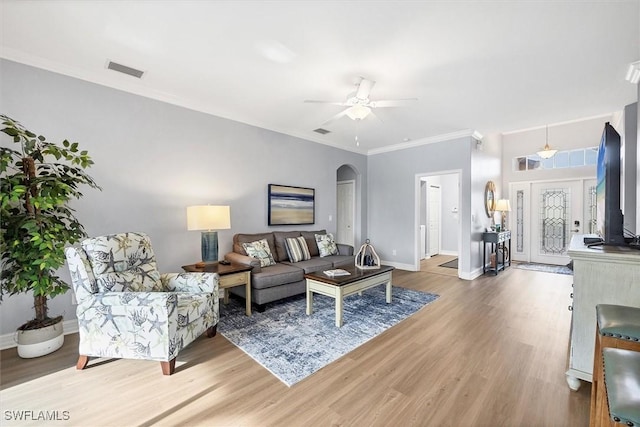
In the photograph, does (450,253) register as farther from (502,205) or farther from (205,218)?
(205,218)

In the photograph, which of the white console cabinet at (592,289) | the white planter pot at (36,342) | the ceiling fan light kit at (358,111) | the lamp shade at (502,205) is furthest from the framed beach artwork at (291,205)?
the lamp shade at (502,205)

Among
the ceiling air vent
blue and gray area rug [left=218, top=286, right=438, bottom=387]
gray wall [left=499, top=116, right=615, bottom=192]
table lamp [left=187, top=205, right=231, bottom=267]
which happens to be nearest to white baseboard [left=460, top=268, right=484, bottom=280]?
blue and gray area rug [left=218, top=286, right=438, bottom=387]

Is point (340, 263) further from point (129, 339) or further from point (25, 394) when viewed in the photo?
point (25, 394)

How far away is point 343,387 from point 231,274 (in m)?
1.72

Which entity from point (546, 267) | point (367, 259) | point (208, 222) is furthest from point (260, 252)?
point (546, 267)

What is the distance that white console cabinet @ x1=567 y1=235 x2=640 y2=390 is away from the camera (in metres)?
1.69

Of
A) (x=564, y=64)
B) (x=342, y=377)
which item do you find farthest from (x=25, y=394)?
(x=564, y=64)

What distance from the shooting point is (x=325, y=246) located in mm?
4547

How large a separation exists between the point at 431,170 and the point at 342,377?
4.45 metres

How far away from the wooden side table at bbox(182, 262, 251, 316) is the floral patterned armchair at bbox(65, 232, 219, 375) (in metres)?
0.56

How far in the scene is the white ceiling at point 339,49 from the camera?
194 centimetres

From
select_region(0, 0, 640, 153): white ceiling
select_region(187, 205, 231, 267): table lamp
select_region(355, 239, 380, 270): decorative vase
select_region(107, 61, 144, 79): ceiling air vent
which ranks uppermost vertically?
select_region(107, 61, 144, 79): ceiling air vent

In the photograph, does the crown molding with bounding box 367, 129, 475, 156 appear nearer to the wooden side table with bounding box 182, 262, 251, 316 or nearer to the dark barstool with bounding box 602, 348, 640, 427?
the wooden side table with bounding box 182, 262, 251, 316

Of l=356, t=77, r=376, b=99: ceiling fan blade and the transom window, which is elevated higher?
l=356, t=77, r=376, b=99: ceiling fan blade
